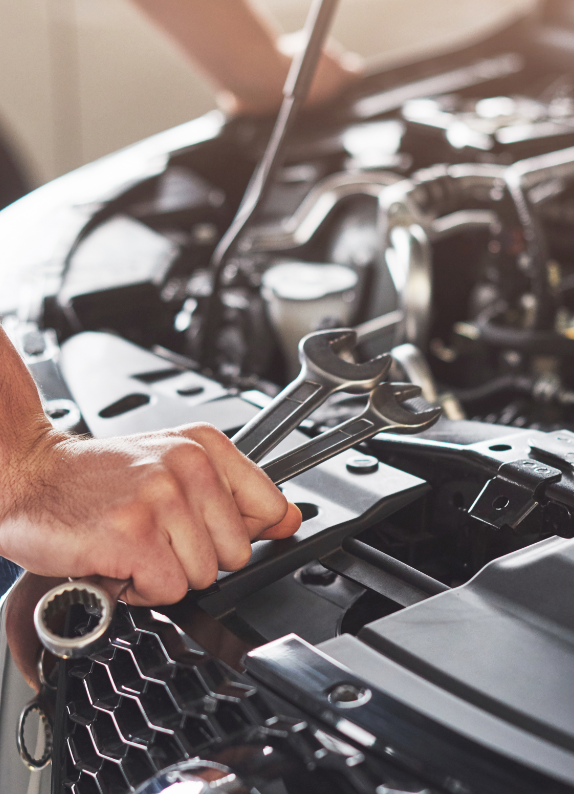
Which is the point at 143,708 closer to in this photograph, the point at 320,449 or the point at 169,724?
the point at 169,724

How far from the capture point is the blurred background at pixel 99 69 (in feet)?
9.71

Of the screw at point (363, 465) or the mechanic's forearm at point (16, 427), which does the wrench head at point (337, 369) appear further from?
the mechanic's forearm at point (16, 427)

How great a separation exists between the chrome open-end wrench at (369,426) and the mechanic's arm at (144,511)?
46 millimetres

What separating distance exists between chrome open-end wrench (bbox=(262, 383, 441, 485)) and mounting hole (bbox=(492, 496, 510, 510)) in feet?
0.29

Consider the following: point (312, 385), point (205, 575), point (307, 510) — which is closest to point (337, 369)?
point (312, 385)

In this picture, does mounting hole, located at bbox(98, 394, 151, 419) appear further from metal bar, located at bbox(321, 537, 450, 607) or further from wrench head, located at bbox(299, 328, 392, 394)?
metal bar, located at bbox(321, 537, 450, 607)

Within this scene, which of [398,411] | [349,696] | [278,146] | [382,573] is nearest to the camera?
[349,696]

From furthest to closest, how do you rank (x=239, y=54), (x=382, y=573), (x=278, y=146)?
(x=239, y=54) → (x=278, y=146) → (x=382, y=573)

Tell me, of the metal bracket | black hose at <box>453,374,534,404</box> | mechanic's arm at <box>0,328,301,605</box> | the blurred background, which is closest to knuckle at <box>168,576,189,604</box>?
mechanic's arm at <box>0,328,301,605</box>

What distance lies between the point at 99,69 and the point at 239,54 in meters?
1.78

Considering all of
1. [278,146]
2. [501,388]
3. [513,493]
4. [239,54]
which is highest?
[239,54]

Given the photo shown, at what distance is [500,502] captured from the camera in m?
0.53

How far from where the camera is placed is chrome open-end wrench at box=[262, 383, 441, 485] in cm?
54

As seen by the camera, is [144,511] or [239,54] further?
[239,54]
